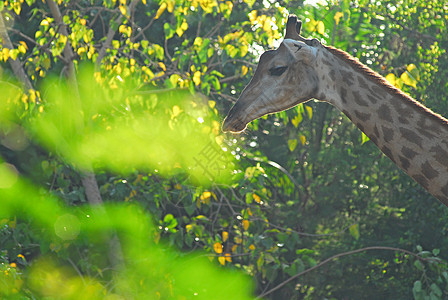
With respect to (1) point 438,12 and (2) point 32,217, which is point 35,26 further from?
(1) point 438,12

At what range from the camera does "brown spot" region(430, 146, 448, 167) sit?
11.2 feet

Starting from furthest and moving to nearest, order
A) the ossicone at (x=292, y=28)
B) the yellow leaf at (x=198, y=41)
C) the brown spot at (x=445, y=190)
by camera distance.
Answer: the yellow leaf at (x=198, y=41) < the ossicone at (x=292, y=28) < the brown spot at (x=445, y=190)

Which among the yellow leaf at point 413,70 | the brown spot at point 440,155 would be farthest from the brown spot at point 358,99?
the yellow leaf at point 413,70

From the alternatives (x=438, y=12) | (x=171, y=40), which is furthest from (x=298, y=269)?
(x=438, y=12)

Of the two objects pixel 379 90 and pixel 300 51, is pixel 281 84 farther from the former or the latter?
pixel 379 90

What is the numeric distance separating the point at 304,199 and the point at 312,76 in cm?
790

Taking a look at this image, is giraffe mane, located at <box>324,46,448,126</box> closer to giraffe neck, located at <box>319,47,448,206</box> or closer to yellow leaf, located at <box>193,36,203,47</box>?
giraffe neck, located at <box>319,47,448,206</box>

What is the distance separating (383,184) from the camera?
11.3 metres

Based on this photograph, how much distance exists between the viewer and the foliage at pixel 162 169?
6.65 meters

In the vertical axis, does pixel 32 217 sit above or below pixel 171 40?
below

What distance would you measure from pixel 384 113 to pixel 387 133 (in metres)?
0.11

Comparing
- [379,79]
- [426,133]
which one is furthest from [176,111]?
[426,133]

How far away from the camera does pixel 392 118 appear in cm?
357

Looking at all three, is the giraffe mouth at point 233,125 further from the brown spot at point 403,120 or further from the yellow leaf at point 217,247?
the yellow leaf at point 217,247
